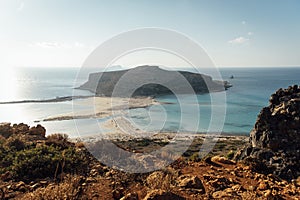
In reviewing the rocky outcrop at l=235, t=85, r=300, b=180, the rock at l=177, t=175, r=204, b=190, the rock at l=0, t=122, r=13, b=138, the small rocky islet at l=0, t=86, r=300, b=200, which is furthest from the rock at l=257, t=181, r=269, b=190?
the rock at l=0, t=122, r=13, b=138

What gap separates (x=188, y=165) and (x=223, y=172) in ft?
3.03

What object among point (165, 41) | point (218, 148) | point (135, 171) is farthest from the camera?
point (218, 148)

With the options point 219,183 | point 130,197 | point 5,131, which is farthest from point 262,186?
point 5,131

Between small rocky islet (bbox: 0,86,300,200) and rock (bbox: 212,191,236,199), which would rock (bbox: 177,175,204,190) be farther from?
rock (bbox: 212,191,236,199)

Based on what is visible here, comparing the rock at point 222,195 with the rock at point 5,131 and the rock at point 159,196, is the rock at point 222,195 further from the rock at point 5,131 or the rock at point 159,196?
the rock at point 5,131

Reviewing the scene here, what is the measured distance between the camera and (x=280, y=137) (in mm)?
10688

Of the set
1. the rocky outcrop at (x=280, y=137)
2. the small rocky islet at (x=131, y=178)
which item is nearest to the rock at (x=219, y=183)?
the small rocky islet at (x=131, y=178)

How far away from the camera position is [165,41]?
778 cm

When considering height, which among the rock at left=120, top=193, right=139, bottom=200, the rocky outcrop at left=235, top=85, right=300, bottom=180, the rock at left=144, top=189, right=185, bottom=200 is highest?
the rock at left=144, top=189, right=185, bottom=200

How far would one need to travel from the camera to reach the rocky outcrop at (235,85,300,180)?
928cm

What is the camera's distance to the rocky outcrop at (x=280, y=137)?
928 centimetres

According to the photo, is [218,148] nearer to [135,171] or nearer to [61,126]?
[61,126]

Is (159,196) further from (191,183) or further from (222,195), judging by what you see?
(222,195)

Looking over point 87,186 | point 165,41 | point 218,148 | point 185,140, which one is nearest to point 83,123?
point 185,140
